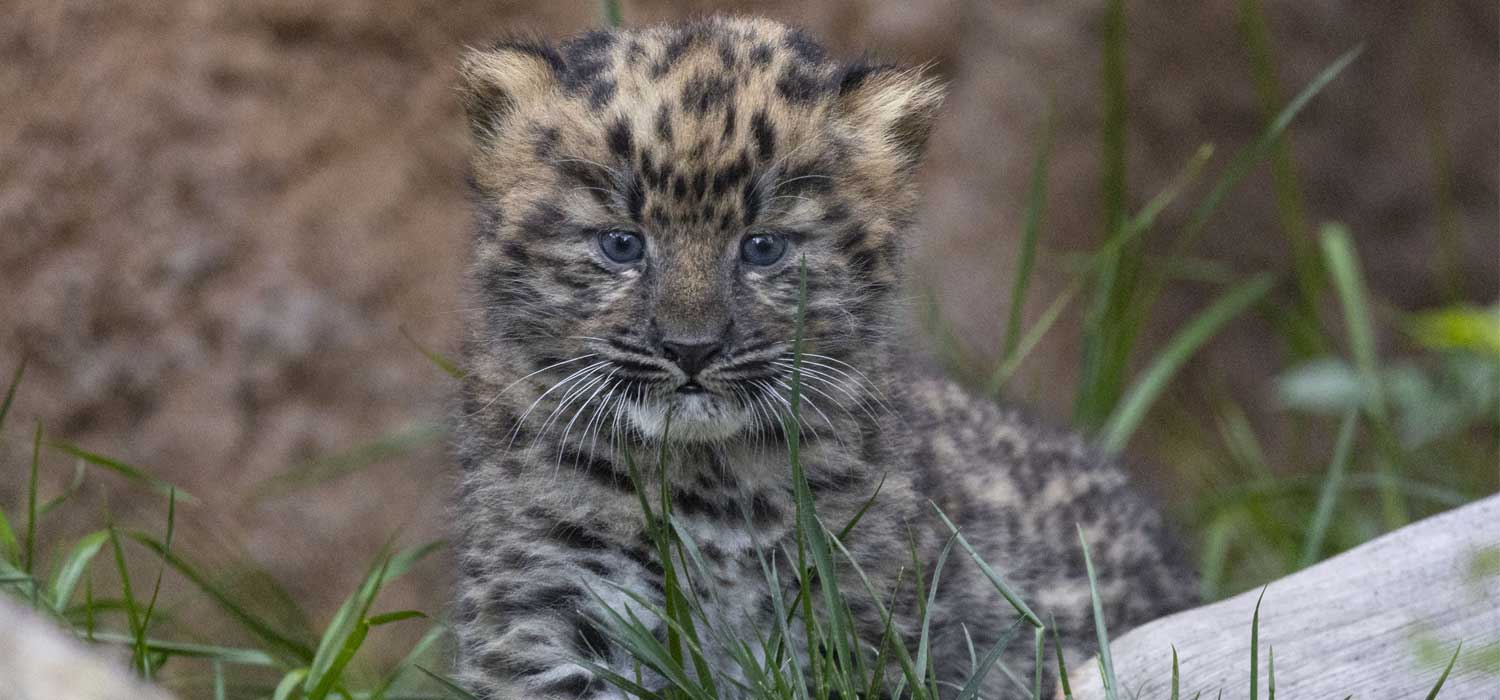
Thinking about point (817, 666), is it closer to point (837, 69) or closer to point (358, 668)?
point (837, 69)

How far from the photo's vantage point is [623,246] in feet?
11.6

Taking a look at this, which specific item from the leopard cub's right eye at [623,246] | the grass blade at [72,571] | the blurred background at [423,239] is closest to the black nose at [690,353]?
the leopard cub's right eye at [623,246]

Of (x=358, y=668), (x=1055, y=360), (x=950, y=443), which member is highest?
(x=950, y=443)

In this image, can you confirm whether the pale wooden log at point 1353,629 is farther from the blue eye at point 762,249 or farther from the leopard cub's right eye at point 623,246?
the leopard cub's right eye at point 623,246

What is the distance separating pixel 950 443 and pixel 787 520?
103 centimetres

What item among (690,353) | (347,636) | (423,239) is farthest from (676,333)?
(423,239)

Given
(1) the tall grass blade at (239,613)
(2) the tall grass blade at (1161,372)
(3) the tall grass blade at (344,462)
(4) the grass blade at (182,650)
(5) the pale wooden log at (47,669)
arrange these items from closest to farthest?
(5) the pale wooden log at (47,669), (4) the grass blade at (182,650), (1) the tall grass blade at (239,613), (3) the tall grass blade at (344,462), (2) the tall grass blade at (1161,372)

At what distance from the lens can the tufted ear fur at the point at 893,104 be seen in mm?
3822

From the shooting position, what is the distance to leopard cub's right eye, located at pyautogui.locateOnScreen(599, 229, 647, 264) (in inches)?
139

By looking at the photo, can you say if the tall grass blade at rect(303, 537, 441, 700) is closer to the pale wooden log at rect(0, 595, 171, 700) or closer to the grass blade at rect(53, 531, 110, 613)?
the grass blade at rect(53, 531, 110, 613)

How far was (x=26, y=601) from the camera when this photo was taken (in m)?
3.79

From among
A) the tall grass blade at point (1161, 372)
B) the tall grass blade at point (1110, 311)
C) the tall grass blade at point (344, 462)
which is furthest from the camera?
the tall grass blade at point (1110, 311)

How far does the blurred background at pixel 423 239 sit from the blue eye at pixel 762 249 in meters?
1.78

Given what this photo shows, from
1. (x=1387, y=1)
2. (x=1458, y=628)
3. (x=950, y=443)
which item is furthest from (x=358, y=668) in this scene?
(x=1387, y=1)
